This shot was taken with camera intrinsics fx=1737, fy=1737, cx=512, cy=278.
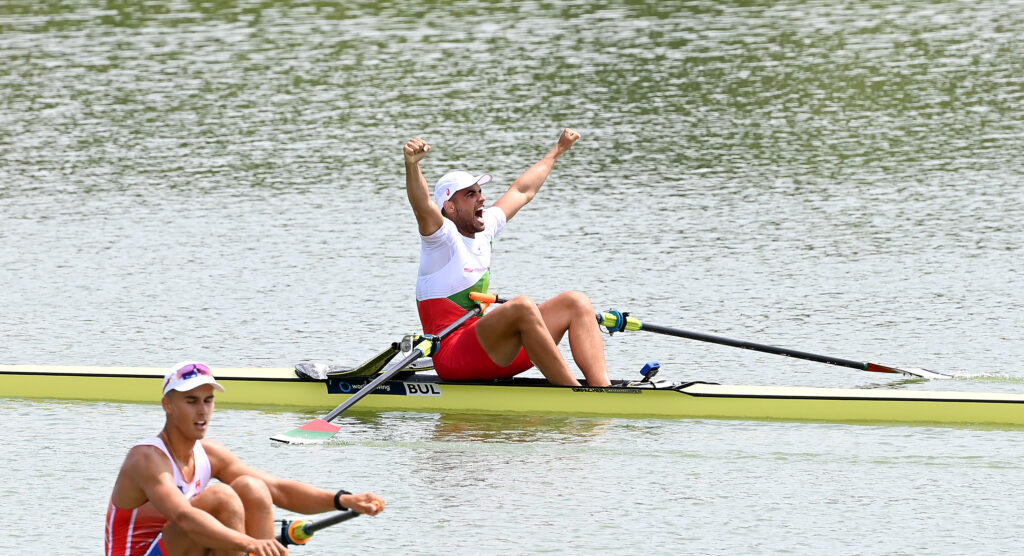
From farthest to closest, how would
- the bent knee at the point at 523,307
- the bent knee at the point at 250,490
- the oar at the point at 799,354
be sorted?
the oar at the point at 799,354 < the bent knee at the point at 523,307 < the bent knee at the point at 250,490

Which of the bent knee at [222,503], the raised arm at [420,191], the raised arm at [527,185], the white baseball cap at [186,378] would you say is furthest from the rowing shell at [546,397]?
the white baseball cap at [186,378]

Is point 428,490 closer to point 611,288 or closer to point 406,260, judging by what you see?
point 611,288

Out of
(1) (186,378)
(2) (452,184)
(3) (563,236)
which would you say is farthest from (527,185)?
(1) (186,378)

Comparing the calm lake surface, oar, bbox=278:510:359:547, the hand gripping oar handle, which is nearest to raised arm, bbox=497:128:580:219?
the hand gripping oar handle

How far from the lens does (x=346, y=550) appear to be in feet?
30.4

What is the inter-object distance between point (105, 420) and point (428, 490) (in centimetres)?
296

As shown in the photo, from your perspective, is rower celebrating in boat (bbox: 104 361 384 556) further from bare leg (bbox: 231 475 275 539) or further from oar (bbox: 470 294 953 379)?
oar (bbox: 470 294 953 379)

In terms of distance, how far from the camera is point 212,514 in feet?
25.3

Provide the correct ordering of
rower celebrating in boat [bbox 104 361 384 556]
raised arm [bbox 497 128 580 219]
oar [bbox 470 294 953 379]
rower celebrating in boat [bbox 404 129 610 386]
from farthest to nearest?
raised arm [bbox 497 128 580 219]
oar [bbox 470 294 953 379]
rower celebrating in boat [bbox 404 129 610 386]
rower celebrating in boat [bbox 104 361 384 556]

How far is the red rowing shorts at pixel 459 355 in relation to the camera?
468 inches

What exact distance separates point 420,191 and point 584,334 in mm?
1520

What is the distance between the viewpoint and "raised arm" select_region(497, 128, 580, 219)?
508 inches

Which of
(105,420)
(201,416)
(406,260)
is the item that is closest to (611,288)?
(406,260)

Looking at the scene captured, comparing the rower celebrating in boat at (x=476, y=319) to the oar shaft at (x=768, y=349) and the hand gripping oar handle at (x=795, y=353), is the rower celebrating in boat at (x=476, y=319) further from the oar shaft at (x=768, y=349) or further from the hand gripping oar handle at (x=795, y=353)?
the oar shaft at (x=768, y=349)
